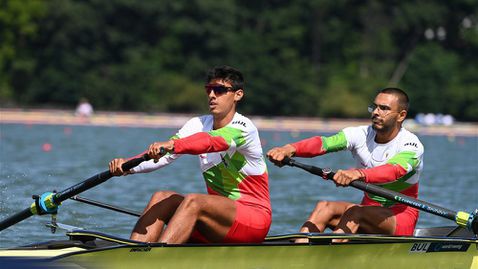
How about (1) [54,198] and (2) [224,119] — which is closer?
(2) [224,119]

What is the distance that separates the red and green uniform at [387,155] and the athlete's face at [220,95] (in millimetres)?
798

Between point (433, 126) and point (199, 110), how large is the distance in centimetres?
1131

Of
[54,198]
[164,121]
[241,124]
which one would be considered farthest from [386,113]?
[164,121]

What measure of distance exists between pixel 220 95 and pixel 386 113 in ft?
4.59

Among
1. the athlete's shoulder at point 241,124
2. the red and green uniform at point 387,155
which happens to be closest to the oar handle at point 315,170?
the red and green uniform at point 387,155

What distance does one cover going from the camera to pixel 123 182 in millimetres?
17328

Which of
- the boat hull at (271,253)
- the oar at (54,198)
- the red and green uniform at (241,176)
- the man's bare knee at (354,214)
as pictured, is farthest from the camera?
the man's bare knee at (354,214)

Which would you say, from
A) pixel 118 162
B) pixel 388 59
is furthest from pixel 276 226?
pixel 388 59

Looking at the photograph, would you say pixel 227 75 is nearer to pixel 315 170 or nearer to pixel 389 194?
pixel 315 170

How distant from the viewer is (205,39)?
58.8 meters

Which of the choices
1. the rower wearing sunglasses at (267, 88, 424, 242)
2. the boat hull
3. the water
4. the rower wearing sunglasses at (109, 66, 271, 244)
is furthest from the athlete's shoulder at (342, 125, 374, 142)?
the water

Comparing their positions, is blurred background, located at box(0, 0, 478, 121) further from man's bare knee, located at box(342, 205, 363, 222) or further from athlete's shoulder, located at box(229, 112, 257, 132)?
athlete's shoulder, located at box(229, 112, 257, 132)

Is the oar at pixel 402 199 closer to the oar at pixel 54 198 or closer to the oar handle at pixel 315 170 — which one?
the oar handle at pixel 315 170

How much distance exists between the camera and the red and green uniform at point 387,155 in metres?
7.92
